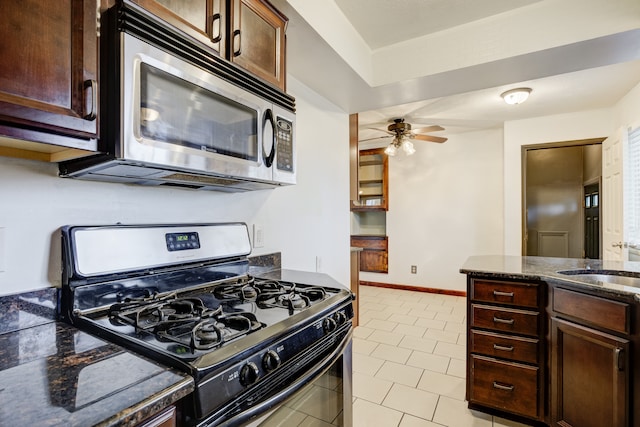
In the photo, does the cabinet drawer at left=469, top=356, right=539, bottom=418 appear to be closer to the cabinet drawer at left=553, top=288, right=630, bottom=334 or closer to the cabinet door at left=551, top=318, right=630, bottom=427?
the cabinet door at left=551, top=318, right=630, bottom=427

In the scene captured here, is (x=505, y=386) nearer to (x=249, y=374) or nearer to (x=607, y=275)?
(x=607, y=275)

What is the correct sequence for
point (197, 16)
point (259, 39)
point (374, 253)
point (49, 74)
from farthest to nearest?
point (374, 253) < point (259, 39) < point (197, 16) < point (49, 74)

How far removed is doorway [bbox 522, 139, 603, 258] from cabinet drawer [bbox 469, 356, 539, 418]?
130 inches

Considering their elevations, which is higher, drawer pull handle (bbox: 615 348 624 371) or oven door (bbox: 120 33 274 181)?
oven door (bbox: 120 33 274 181)

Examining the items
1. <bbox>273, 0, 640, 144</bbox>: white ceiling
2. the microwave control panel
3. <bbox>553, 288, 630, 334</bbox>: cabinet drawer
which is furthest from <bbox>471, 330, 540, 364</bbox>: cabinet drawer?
<bbox>273, 0, 640, 144</bbox>: white ceiling

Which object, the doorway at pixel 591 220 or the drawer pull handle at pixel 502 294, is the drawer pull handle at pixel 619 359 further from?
the doorway at pixel 591 220

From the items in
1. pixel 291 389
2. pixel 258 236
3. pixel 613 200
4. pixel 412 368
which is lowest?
pixel 412 368

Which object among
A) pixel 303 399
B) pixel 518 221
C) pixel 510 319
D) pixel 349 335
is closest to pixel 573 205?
pixel 518 221

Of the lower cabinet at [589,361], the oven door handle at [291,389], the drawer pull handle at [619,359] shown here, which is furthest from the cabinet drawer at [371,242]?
the oven door handle at [291,389]

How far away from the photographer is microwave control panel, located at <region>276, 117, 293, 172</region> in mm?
1411

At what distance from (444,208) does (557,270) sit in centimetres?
302

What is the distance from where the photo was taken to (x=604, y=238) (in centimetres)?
339

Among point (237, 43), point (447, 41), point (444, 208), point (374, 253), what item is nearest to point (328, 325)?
point (237, 43)

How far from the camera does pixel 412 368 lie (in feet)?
8.27
